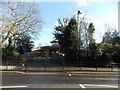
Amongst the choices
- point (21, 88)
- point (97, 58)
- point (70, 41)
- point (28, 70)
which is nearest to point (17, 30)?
point (70, 41)

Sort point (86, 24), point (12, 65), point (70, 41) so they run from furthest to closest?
point (86, 24), point (70, 41), point (12, 65)

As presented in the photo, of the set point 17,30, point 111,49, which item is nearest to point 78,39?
point 111,49

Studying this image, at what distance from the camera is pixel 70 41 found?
22750mm

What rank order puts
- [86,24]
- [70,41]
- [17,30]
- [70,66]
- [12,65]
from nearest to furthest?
[12,65] → [70,66] → [70,41] → [86,24] → [17,30]

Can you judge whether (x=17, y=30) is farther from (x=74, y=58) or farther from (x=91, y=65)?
(x=91, y=65)

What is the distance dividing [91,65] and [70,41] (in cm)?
595

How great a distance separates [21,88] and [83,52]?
54.1ft

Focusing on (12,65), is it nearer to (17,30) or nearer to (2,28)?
(2,28)

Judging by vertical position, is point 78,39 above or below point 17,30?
below

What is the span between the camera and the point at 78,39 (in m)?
22.3

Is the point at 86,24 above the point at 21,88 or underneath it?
above

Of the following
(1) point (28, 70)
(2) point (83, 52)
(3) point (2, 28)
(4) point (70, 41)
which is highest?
(3) point (2, 28)

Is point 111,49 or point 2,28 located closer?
point 111,49

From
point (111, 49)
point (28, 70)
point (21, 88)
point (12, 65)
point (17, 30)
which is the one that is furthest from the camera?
point (17, 30)
